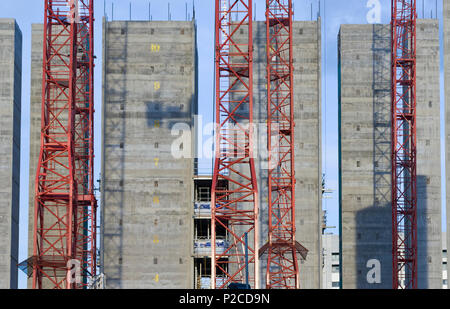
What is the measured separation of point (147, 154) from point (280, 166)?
17342mm

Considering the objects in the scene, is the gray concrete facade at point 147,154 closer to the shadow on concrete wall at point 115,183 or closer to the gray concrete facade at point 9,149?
the shadow on concrete wall at point 115,183

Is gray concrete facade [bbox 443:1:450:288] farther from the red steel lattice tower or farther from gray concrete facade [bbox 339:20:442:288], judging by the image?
the red steel lattice tower

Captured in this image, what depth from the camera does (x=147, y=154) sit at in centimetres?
10506

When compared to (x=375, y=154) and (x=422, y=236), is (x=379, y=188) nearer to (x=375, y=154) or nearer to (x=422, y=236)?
(x=375, y=154)

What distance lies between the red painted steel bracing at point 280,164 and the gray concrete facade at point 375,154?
918 centimetres

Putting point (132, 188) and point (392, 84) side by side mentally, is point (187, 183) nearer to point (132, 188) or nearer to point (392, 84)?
point (132, 188)

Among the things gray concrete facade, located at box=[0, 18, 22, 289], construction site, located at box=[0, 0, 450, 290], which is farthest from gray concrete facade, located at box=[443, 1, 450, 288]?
gray concrete facade, located at box=[0, 18, 22, 289]

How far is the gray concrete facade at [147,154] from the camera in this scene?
102000mm

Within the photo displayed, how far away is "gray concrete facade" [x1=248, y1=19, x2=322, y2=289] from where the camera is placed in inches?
4085

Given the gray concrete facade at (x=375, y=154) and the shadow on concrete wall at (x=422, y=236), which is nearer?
the gray concrete facade at (x=375, y=154)

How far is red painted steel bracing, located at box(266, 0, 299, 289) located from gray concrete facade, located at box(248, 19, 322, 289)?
1395 millimetres

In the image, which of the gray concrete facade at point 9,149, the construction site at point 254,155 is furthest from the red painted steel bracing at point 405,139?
the gray concrete facade at point 9,149

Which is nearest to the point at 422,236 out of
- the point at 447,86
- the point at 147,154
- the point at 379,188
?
the point at 379,188
